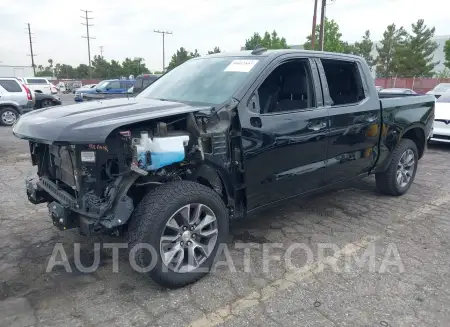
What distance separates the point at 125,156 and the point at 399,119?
11.8 ft

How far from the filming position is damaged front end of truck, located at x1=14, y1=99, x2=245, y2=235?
8.91ft

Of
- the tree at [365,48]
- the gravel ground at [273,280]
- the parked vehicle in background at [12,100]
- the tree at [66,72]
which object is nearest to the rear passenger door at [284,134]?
the gravel ground at [273,280]

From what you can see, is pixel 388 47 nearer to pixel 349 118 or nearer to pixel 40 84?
pixel 40 84

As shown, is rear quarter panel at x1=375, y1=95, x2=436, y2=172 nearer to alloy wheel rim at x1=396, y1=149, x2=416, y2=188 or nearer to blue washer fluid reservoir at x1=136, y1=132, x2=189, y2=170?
alloy wheel rim at x1=396, y1=149, x2=416, y2=188

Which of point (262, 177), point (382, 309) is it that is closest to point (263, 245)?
point (262, 177)

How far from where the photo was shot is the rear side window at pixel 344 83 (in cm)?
427

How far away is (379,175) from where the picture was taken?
516 centimetres

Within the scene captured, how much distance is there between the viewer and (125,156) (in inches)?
109

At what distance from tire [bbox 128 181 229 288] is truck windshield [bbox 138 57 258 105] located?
0.87 m

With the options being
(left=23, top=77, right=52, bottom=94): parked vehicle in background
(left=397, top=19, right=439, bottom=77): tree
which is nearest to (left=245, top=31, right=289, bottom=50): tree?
(left=397, top=19, right=439, bottom=77): tree

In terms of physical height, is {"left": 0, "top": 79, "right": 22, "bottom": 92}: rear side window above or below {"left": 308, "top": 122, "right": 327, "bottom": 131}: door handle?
below

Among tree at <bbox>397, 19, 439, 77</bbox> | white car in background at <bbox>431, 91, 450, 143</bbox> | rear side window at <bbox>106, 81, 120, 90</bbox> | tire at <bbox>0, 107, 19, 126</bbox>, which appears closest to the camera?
white car in background at <bbox>431, 91, 450, 143</bbox>

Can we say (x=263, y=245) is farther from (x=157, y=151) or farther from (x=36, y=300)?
(x=36, y=300)

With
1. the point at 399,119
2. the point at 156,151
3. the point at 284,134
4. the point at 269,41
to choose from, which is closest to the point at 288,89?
the point at 284,134
